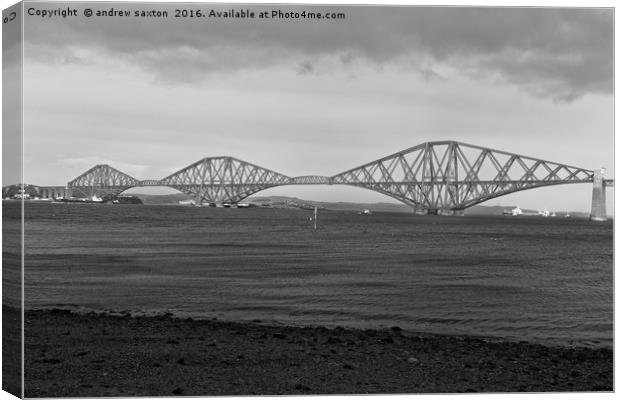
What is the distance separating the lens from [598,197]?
4266 mm

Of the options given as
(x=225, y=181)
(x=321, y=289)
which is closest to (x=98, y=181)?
(x=225, y=181)

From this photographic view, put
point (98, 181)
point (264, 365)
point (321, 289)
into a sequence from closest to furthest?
1. point (264, 365)
2. point (98, 181)
3. point (321, 289)

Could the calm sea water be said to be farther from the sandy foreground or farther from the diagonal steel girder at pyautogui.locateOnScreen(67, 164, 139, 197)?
the sandy foreground

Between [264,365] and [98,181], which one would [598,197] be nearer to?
[264,365]

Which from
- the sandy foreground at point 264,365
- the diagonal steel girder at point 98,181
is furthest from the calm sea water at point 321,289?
the sandy foreground at point 264,365

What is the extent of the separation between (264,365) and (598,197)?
231 centimetres

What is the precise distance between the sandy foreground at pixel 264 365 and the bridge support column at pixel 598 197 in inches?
35.0

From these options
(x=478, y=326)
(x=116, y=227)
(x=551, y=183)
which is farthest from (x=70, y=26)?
(x=116, y=227)

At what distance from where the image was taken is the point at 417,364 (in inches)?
169

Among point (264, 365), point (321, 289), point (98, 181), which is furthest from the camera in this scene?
point (321, 289)

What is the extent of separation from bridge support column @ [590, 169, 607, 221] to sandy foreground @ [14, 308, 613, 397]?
889 mm

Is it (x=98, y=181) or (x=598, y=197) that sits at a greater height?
(x=98, y=181)

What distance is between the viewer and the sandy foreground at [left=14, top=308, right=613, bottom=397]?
4.01 meters

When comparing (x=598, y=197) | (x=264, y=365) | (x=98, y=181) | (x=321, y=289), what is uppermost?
(x=98, y=181)
